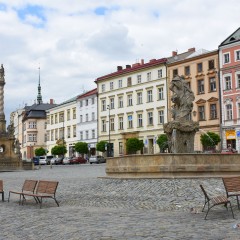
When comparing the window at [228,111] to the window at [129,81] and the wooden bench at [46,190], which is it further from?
the wooden bench at [46,190]

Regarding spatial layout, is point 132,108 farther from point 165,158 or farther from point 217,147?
point 165,158

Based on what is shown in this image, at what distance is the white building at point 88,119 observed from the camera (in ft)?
244

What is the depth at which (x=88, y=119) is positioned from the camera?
7631cm

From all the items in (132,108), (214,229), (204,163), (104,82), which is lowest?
(214,229)

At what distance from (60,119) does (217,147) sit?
128ft

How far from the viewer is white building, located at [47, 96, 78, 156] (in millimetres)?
80875

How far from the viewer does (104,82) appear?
73188mm

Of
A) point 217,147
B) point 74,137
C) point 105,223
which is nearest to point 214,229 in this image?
point 105,223

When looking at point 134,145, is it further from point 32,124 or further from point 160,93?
point 32,124

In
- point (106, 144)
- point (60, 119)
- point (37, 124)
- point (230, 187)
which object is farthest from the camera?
point (37, 124)

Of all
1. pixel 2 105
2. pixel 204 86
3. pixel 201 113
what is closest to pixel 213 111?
pixel 201 113

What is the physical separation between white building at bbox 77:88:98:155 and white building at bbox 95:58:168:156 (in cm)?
140

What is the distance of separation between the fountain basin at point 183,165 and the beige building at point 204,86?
36614mm

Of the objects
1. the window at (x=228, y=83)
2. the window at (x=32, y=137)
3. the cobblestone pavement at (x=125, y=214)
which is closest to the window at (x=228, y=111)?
the window at (x=228, y=83)
